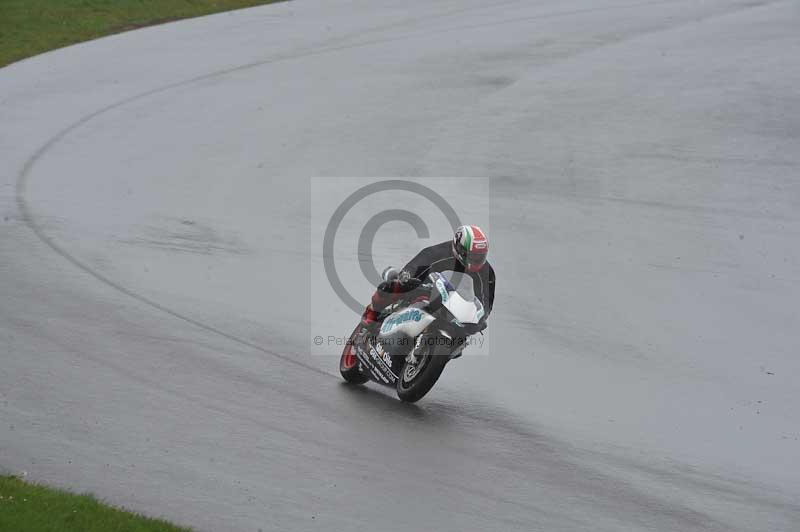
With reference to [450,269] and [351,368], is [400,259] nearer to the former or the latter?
[351,368]

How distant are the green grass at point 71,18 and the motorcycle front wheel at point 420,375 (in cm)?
1709

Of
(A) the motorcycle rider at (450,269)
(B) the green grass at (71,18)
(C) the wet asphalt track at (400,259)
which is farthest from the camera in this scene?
(B) the green grass at (71,18)

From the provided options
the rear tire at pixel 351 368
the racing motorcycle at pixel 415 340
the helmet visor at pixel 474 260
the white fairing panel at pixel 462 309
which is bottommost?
the rear tire at pixel 351 368

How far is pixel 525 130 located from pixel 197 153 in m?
6.75

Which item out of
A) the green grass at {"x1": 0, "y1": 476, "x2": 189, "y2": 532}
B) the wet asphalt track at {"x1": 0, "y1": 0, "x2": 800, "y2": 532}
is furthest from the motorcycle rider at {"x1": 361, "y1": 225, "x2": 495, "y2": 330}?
the green grass at {"x1": 0, "y1": 476, "x2": 189, "y2": 532}

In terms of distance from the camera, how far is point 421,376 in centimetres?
1028

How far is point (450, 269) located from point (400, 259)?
4932 mm

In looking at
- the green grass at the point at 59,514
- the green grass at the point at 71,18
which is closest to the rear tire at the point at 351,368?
the green grass at the point at 59,514

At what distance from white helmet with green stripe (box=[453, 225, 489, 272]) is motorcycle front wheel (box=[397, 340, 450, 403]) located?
2.94ft

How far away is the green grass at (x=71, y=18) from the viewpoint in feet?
84.5

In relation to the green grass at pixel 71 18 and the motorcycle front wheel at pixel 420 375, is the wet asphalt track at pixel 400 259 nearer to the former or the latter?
the motorcycle front wheel at pixel 420 375

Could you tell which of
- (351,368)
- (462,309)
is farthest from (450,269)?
(351,368)

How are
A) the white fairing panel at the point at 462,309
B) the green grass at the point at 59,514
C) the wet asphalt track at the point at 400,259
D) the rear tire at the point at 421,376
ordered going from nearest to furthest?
1. the green grass at the point at 59,514
2. the wet asphalt track at the point at 400,259
3. the white fairing panel at the point at 462,309
4. the rear tire at the point at 421,376

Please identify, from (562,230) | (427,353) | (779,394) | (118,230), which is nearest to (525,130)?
(562,230)
